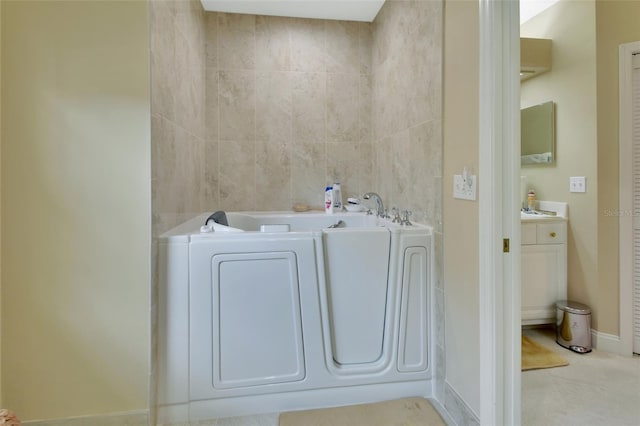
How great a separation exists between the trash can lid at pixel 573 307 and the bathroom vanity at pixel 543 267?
0.19 feet

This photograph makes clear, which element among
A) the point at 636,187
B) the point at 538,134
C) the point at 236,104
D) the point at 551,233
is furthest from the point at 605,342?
the point at 236,104

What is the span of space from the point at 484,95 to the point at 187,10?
75.6 inches

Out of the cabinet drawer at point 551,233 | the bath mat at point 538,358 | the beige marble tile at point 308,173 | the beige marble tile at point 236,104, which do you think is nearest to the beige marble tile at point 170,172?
the beige marble tile at point 236,104

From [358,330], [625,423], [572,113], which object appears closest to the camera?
[625,423]

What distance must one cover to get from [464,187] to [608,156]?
1.57 m

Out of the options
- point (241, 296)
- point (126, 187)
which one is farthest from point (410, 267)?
point (126, 187)

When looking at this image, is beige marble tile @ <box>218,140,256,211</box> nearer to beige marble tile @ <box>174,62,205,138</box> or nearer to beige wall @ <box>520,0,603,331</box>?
beige marble tile @ <box>174,62,205,138</box>

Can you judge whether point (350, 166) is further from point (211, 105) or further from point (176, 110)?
point (176, 110)

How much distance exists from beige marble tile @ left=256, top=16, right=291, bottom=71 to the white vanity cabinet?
2.35 metres

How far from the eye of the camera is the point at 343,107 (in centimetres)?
293

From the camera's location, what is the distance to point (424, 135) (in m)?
1.88

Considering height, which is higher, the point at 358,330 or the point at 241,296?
the point at 241,296

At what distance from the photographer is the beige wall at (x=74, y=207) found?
4.80ft

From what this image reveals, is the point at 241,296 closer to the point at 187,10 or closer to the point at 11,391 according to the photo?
the point at 11,391
